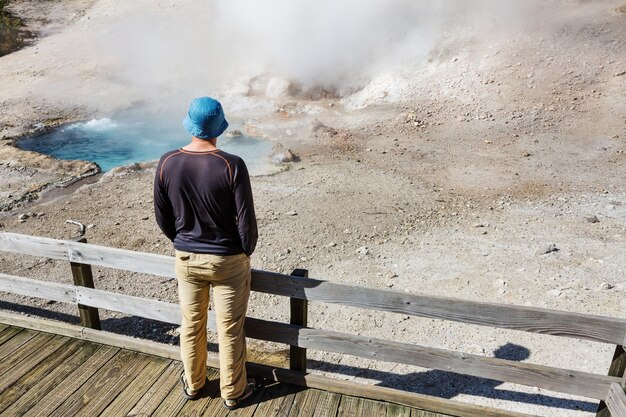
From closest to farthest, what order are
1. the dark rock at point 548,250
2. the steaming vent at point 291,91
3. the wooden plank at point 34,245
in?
the wooden plank at point 34,245, the dark rock at point 548,250, the steaming vent at point 291,91

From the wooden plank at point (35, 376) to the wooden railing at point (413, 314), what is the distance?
1.63 ft

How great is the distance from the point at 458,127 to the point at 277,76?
936 centimetres

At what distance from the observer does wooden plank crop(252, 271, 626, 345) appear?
314cm

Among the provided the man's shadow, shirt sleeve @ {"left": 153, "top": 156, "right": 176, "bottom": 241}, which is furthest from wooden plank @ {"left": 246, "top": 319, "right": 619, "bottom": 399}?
the man's shadow

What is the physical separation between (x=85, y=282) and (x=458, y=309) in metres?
3.23

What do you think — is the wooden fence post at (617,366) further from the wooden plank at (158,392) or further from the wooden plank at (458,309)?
the wooden plank at (158,392)

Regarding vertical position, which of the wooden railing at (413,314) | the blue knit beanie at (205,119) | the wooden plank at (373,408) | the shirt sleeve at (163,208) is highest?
the blue knit beanie at (205,119)

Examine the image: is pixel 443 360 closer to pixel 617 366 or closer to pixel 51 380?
pixel 617 366

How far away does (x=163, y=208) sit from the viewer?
3.27 meters

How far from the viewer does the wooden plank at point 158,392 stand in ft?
11.4

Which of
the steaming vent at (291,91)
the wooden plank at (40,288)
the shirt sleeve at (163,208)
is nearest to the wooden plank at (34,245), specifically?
the wooden plank at (40,288)

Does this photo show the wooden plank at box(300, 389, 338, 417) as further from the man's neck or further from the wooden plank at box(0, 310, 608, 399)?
the man's neck

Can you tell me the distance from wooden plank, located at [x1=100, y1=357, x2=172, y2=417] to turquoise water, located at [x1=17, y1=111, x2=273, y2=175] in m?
8.85

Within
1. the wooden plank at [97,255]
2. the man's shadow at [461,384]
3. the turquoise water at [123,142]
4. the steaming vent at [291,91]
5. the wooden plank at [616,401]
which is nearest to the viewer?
the wooden plank at [616,401]
